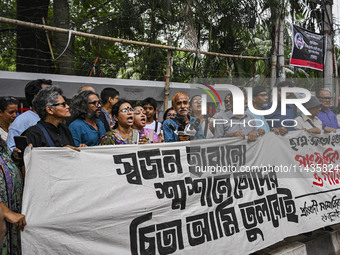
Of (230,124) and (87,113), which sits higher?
(87,113)

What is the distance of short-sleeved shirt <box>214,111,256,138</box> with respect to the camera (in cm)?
415

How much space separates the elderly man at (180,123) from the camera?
13.5 ft

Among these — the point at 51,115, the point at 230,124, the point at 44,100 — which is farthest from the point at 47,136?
the point at 230,124

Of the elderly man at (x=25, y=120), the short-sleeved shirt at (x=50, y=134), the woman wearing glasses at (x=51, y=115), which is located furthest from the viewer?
the elderly man at (x=25, y=120)

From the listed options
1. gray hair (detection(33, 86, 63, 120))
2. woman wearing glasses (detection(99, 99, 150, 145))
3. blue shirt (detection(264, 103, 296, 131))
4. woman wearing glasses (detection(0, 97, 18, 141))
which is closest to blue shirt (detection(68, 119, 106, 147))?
woman wearing glasses (detection(99, 99, 150, 145))

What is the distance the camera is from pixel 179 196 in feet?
9.77

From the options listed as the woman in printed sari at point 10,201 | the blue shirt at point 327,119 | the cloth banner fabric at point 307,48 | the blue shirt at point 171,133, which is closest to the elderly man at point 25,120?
the woman in printed sari at point 10,201

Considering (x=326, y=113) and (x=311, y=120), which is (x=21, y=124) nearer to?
(x=311, y=120)

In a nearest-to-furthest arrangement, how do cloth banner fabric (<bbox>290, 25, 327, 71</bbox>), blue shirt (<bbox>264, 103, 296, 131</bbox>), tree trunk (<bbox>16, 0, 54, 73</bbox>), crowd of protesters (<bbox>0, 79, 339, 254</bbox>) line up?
1. crowd of protesters (<bbox>0, 79, 339, 254</bbox>)
2. blue shirt (<bbox>264, 103, 296, 131</bbox>)
3. cloth banner fabric (<bbox>290, 25, 327, 71</bbox>)
4. tree trunk (<bbox>16, 0, 54, 73</bbox>)

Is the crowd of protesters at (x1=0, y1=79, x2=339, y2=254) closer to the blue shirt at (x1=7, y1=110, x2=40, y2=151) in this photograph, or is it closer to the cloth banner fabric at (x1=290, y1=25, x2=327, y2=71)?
the blue shirt at (x1=7, y1=110, x2=40, y2=151)

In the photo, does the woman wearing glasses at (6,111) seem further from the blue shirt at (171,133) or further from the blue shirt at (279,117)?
the blue shirt at (279,117)

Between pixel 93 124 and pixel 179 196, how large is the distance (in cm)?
132

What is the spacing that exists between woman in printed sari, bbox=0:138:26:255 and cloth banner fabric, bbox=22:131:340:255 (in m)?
0.08

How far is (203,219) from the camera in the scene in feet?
9.96
